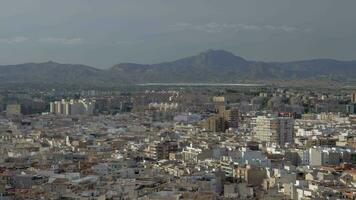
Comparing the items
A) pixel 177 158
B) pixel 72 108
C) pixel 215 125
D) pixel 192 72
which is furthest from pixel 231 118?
pixel 192 72

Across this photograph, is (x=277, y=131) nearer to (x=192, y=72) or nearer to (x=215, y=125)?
(x=215, y=125)

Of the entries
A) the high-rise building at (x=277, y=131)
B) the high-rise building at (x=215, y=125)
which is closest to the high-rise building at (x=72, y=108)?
the high-rise building at (x=215, y=125)

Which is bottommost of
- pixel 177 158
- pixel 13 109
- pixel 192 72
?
pixel 177 158

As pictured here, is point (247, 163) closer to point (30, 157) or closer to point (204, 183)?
point (204, 183)

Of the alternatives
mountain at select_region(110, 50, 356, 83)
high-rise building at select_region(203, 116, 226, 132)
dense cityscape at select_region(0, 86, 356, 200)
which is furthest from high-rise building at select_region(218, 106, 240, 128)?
mountain at select_region(110, 50, 356, 83)

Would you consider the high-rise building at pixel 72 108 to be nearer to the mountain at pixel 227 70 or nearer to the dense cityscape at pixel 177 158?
the dense cityscape at pixel 177 158

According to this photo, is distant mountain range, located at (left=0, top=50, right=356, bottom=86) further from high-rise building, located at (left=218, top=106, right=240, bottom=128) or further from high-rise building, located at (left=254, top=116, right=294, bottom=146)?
high-rise building, located at (left=254, top=116, right=294, bottom=146)

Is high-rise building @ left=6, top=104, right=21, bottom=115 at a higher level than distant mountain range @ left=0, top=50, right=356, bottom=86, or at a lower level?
lower
